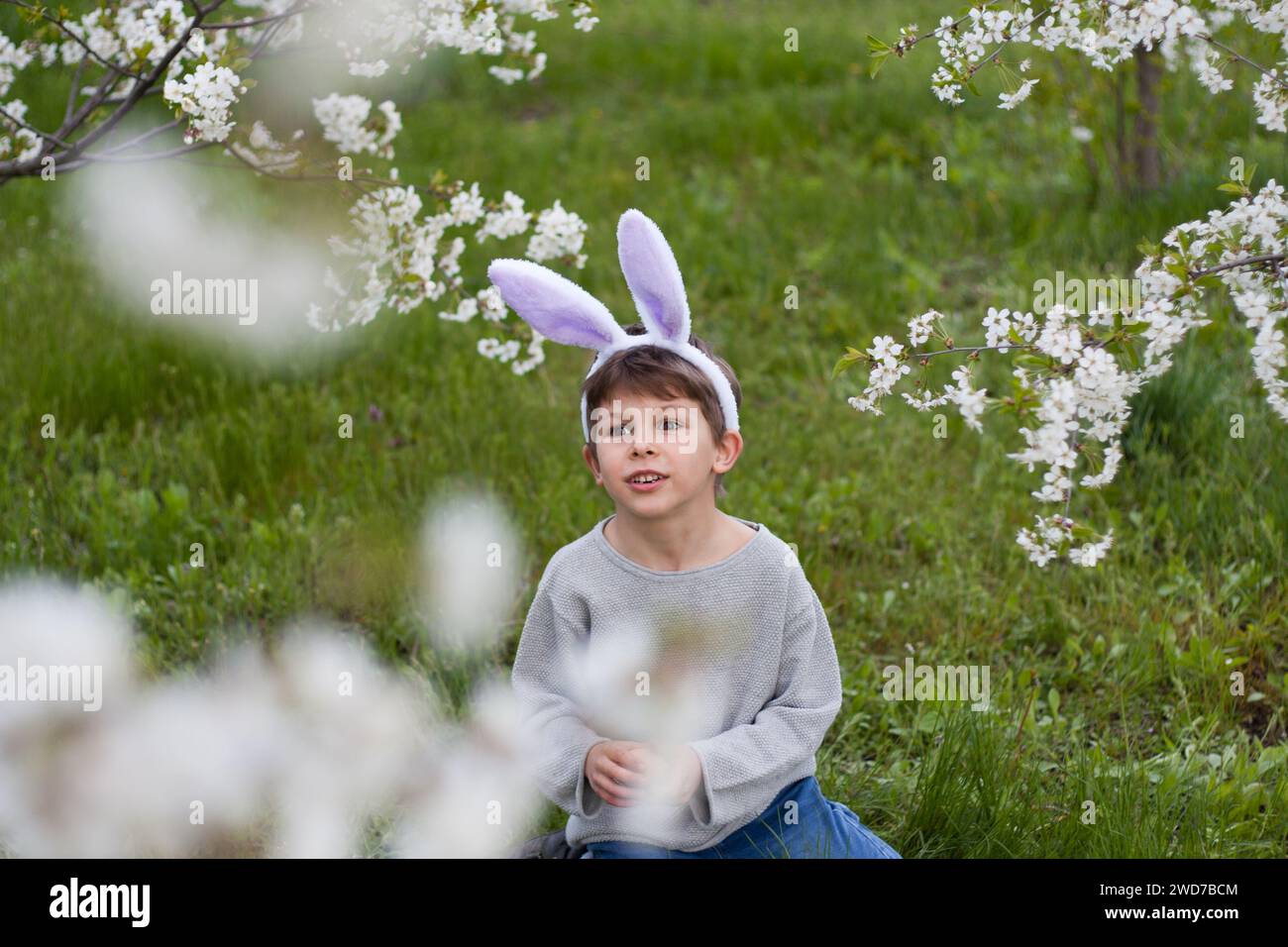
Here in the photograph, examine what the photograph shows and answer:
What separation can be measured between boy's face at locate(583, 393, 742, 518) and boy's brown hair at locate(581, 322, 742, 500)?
0.01m

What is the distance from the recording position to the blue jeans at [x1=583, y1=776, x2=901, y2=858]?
2.50 meters

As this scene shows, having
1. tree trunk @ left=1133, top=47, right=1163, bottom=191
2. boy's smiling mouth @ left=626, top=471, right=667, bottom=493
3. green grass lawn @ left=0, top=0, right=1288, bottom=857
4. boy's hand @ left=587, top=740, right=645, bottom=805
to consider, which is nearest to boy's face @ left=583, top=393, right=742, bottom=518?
boy's smiling mouth @ left=626, top=471, right=667, bottom=493

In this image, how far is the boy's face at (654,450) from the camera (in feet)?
7.77

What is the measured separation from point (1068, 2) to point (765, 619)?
4.26 ft

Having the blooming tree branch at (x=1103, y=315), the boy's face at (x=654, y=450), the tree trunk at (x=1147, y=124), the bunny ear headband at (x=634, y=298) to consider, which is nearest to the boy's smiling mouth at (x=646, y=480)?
the boy's face at (x=654, y=450)

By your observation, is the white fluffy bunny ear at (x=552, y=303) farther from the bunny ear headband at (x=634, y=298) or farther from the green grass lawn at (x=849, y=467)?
the green grass lawn at (x=849, y=467)

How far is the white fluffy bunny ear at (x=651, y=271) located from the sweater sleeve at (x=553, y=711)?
1.82 feet

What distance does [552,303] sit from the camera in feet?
8.05

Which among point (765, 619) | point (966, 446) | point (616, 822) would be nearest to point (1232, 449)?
point (966, 446)
